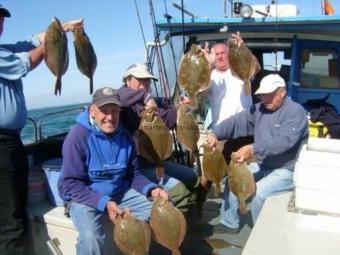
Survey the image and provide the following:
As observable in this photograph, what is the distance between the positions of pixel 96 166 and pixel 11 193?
Result: 70 cm

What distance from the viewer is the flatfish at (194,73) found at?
3695 millimetres

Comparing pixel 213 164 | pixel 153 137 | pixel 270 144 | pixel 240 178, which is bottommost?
pixel 240 178

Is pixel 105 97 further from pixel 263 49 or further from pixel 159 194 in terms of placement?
pixel 263 49

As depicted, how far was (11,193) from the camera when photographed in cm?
343

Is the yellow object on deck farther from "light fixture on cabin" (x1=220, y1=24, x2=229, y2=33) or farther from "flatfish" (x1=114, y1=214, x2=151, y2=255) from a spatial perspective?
"flatfish" (x1=114, y1=214, x2=151, y2=255)

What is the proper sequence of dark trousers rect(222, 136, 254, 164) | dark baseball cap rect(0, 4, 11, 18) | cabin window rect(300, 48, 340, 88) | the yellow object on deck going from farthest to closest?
cabin window rect(300, 48, 340, 88), the yellow object on deck, dark trousers rect(222, 136, 254, 164), dark baseball cap rect(0, 4, 11, 18)

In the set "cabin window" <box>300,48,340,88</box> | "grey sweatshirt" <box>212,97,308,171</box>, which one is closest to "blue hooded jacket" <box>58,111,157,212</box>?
"grey sweatshirt" <box>212,97,308,171</box>

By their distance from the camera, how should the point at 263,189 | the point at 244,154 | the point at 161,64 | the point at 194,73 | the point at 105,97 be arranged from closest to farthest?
the point at 105,97 < the point at 194,73 < the point at 244,154 < the point at 263,189 < the point at 161,64

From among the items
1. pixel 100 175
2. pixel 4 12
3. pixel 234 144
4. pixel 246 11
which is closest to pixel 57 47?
pixel 4 12

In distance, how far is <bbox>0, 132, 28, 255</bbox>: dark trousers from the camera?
3.36 metres

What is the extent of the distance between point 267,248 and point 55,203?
2.20 metres

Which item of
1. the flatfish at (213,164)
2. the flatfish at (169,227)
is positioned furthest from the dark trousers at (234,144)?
the flatfish at (169,227)

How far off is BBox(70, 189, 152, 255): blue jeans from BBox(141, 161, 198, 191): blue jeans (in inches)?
17.2

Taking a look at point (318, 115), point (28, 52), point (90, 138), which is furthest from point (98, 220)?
point (318, 115)
